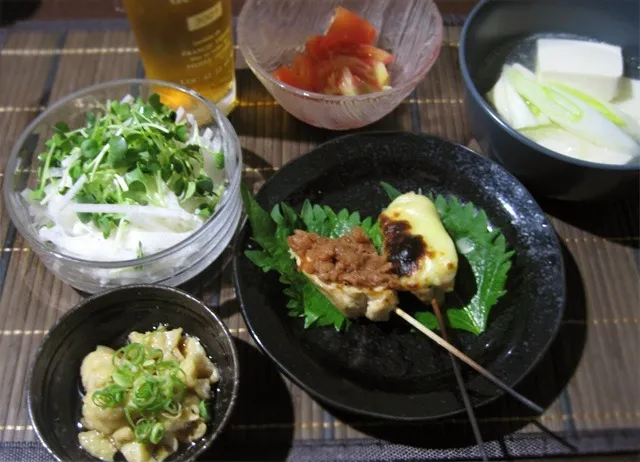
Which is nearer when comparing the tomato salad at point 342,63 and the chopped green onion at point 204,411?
the chopped green onion at point 204,411

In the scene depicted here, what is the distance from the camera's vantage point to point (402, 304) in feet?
5.01

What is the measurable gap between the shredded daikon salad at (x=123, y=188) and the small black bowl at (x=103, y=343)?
150 mm

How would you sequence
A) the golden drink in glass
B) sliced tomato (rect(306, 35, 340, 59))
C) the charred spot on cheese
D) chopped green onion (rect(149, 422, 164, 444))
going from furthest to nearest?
sliced tomato (rect(306, 35, 340, 59)) < the golden drink in glass < the charred spot on cheese < chopped green onion (rect(149, 422, 164, 444))

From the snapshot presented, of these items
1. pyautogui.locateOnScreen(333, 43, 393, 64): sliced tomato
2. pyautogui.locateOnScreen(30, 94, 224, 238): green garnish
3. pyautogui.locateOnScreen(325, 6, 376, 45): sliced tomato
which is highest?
pyautogui.locateOnScreen(325, 6, 376, 45): sliced tomato

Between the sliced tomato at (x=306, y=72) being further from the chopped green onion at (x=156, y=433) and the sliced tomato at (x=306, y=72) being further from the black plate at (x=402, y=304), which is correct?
the chopped green onion at (x=156, y=433)

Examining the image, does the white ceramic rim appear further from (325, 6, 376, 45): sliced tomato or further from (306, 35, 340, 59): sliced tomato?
(325, 6, 376, 45): sliced tomato

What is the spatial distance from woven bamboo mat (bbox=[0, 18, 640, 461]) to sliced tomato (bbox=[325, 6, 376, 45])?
0.86ft

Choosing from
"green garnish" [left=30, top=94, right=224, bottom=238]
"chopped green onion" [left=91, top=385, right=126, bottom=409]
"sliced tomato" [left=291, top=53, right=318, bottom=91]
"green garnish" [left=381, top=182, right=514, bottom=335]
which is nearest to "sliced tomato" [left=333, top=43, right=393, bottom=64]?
"sliced tomato" [left=291, top=53, right=318, bottom=91]

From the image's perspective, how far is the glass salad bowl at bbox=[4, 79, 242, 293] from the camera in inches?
56.4

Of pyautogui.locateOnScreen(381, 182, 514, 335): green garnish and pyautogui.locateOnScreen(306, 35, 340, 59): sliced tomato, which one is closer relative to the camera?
pyautogui.locateOnScreen(381, 182, 514, 335): green garnish

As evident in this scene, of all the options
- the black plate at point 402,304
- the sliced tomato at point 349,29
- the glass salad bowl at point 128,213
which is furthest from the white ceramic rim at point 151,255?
the sliced tomato at point 349,29

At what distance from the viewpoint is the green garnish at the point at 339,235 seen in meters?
1.49

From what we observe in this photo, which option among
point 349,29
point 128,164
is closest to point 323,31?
point 349,29

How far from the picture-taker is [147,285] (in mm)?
1343
